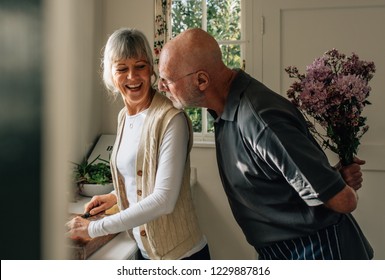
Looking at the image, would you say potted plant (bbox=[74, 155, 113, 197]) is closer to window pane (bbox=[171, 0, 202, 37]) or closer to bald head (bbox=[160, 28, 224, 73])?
bald head (bbox=[160, 28, 224, 73])

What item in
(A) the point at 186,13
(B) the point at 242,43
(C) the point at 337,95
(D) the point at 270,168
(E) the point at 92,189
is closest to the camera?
(D) the point at 270,168

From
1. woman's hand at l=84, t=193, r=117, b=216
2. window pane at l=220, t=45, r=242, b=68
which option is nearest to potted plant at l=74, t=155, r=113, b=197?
woman's hand at l=84, t=193, r=117, b=216

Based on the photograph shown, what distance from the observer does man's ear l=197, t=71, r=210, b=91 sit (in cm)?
63

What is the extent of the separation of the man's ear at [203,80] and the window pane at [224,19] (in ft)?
2.88

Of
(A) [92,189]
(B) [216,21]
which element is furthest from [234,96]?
(B) [216,21]

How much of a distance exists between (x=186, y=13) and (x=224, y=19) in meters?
0.16

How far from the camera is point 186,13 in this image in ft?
4.99

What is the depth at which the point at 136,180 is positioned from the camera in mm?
654

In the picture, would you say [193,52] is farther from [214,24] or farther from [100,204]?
[214,24]

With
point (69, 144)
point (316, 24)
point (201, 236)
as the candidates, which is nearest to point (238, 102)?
point (201, 236)

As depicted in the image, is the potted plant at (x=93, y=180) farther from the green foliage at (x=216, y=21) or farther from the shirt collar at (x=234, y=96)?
the shirt collar at (x=234, y=96)

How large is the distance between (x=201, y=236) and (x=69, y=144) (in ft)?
2.05

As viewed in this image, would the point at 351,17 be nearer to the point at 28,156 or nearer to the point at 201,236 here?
the point at 201,236

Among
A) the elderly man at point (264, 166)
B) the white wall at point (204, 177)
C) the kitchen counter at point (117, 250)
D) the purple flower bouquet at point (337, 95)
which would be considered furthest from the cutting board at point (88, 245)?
the white wall at point (204, 177)
